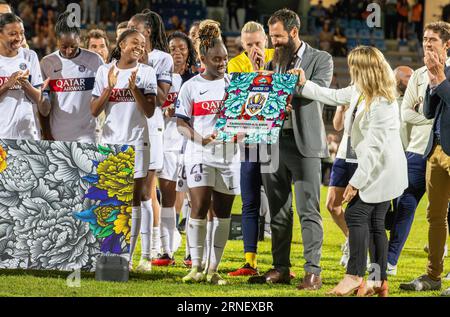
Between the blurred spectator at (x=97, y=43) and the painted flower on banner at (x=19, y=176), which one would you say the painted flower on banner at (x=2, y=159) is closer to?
the painted flower on banner at (x=19, y=176)

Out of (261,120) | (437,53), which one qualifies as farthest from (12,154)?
(437,53)

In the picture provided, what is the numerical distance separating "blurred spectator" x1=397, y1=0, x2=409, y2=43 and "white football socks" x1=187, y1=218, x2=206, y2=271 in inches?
764

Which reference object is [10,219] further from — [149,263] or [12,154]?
[149,263]

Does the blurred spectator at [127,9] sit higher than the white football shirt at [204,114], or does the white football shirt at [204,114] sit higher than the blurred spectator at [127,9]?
the blurred spectator at [127,9]

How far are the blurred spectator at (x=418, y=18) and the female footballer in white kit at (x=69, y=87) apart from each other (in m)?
19.4

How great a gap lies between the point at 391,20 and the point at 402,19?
0.93ft

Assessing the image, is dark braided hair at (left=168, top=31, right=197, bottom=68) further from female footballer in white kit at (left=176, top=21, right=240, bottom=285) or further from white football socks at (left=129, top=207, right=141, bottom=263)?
white football socks at (left=129, top=207, right=141, bottom=263)

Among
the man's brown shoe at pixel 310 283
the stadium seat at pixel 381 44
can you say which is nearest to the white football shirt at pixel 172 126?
the man's brown shoe at pixel 310 283

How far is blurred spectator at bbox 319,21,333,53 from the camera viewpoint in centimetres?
2441

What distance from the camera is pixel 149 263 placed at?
770 cm

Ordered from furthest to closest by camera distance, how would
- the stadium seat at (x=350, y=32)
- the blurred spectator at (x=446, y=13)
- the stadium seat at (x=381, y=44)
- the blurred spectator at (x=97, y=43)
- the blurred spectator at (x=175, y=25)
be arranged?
the stadium seat at (x=350, y=32) < the stadium seat at (x=381, y=44) < the blurred spectator at (x=446, y=13) < the blurred spectator at (x=175, y=25) < the blurred spectator at (x=97, y=43)

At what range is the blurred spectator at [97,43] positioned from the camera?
8719 mm

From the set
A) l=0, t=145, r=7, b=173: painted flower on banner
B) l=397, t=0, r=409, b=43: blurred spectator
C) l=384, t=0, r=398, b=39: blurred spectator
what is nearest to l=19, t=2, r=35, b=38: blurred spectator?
l=384, t=0, r=398, b=39: blurred spectator
